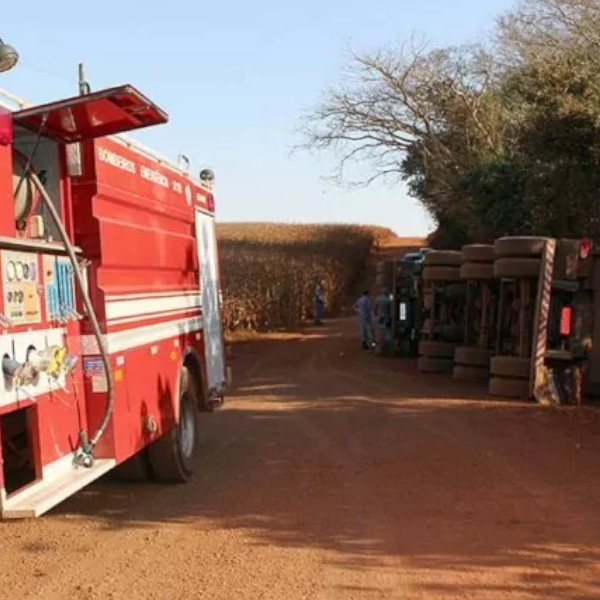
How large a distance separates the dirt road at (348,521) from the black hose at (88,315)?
787 mm

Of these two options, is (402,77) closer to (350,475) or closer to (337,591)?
(350,475)

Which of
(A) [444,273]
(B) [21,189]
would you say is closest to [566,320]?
(A) [444,273]

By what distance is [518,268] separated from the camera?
13586 millimetres

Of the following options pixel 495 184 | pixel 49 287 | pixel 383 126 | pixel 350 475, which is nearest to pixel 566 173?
pixel 495 184

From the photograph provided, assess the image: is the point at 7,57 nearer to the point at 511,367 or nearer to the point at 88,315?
the point at 88,315

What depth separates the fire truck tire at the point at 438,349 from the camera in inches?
699

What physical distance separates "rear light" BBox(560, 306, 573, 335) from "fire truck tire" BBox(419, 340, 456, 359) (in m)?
4.58

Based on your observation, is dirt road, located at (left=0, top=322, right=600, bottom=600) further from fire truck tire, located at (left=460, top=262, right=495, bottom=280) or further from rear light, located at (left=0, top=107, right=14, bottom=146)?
fire truck tire, located at (left=460, top=262, right=495, bottom=280)

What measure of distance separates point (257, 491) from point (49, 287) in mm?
3040

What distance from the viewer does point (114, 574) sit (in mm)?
5777

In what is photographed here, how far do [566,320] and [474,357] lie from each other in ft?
9.45

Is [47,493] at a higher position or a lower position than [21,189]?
lower

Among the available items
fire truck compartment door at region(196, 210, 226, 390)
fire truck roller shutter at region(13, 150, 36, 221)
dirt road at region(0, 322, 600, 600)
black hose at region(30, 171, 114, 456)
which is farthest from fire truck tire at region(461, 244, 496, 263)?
fire truck roller shutter at region(13, 150, 36, 221)

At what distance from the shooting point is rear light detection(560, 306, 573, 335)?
13195mm
